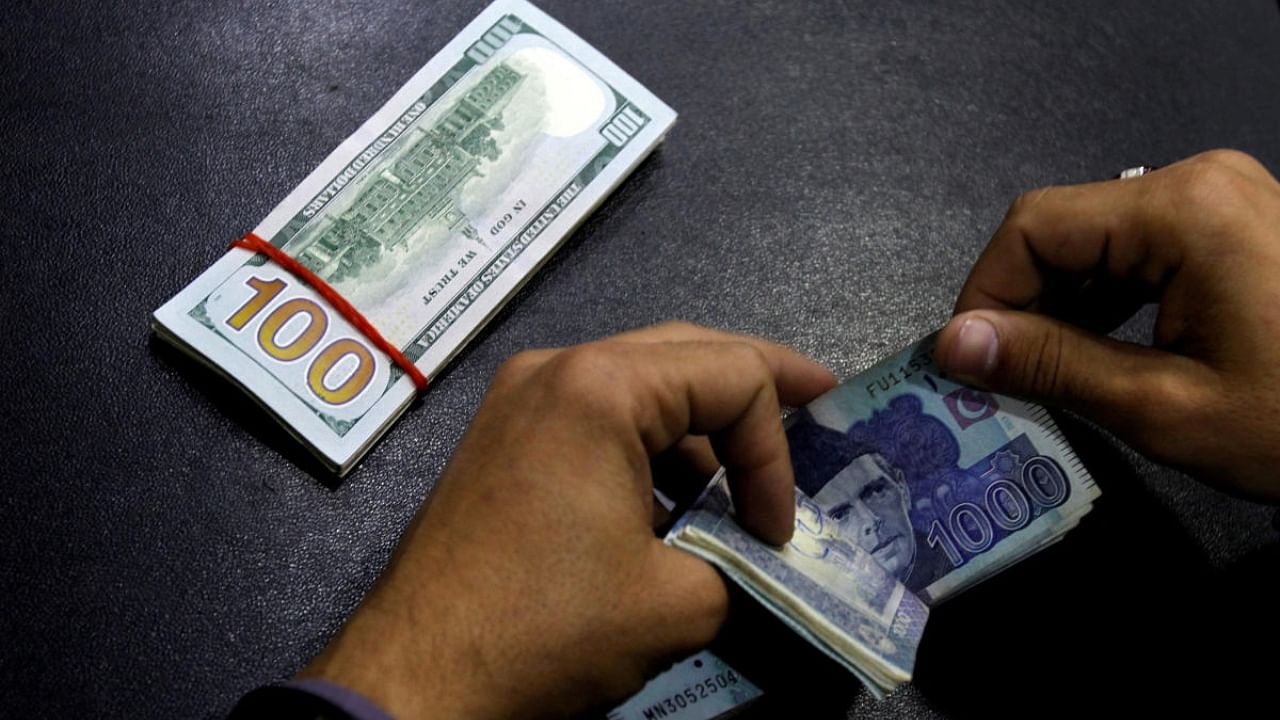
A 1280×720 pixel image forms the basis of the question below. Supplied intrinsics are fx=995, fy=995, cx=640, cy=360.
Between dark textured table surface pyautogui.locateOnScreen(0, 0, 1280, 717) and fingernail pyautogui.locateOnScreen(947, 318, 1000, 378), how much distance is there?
0.20 meters

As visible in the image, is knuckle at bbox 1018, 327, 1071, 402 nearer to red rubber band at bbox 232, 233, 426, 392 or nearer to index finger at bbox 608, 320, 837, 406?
index finger at bbox 608, 320, 837, 406

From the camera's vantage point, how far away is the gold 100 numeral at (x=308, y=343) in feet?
3.14

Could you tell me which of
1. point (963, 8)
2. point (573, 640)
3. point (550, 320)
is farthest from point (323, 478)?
point (963, 8)

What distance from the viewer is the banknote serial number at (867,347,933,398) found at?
0.88m

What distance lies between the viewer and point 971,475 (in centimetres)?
90

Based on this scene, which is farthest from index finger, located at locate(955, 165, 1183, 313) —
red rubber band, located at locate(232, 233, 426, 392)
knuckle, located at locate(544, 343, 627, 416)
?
red rubber band, located at locate(232, 233, 426, 392)

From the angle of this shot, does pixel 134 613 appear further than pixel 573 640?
Yes

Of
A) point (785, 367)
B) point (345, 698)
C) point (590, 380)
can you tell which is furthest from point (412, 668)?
point (785, 367)

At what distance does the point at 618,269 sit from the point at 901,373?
32cm

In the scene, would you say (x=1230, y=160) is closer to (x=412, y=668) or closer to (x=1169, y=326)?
(x=1169, y=326)

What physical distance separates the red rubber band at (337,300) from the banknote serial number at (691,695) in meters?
0.37

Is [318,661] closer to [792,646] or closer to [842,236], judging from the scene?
[792,646]

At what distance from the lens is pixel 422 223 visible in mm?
1024

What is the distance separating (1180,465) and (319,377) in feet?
2.53
